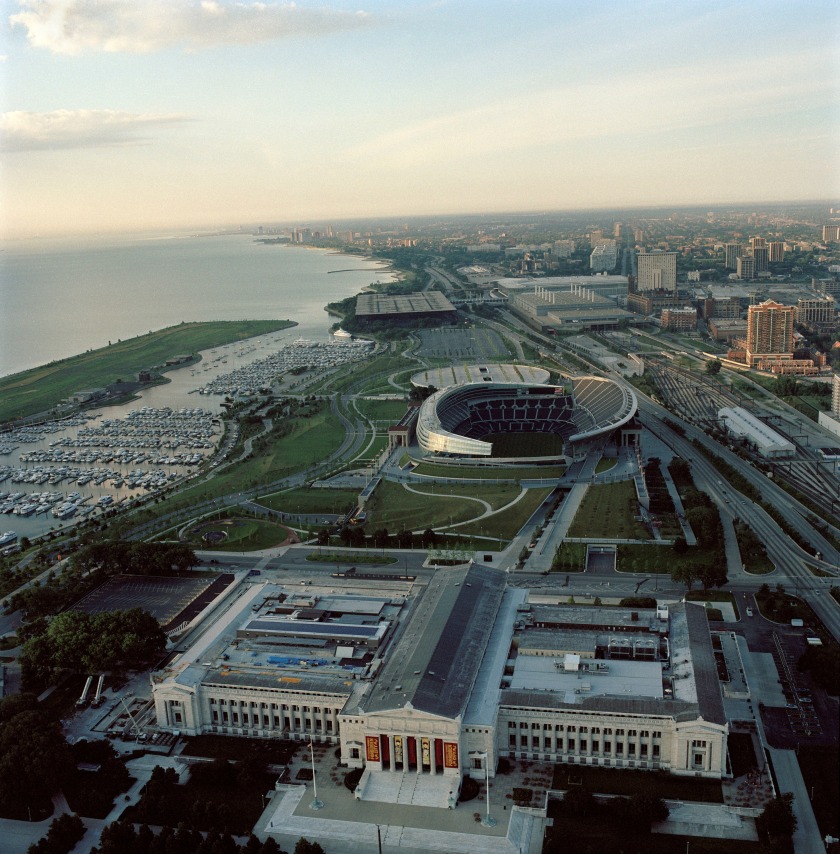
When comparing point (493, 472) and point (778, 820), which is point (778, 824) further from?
point (493, 472)

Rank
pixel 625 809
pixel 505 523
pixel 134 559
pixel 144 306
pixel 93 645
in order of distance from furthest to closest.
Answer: pixel 144 306, pixel 505 523, pixel 134 559, pixel 93 645, pixel 625 809

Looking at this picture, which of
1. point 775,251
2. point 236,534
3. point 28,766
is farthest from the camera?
point 775,251

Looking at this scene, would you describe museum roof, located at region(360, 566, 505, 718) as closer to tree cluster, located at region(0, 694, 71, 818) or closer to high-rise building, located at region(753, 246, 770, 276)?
tree cluster, located at region(0, 694, 71, 818)

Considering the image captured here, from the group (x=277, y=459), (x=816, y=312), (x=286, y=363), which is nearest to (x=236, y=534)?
(x=277, y=459)

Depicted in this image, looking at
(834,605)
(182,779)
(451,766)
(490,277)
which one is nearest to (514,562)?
(834,605)

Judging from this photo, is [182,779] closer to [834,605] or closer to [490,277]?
[834,605]

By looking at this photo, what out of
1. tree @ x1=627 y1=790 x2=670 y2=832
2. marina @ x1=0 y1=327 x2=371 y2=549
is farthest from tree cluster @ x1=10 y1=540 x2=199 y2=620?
tree @ x1=627 y1=790 x2=670 y2=832

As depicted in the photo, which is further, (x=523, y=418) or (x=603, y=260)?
(x=603, y=260)
